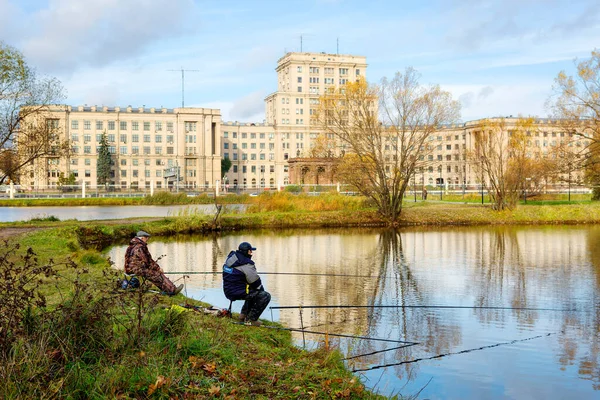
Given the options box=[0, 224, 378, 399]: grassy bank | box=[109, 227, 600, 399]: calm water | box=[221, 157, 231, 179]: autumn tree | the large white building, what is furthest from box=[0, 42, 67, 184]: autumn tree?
box=[221, 157, 231, 179]: autumn tree

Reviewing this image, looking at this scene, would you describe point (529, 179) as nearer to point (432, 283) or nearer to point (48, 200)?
point (432, 283)

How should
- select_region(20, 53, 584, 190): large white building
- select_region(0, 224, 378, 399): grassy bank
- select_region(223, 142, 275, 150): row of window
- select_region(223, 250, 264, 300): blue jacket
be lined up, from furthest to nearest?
1. select_region(223, 142, 275, 150): row of window
2. select_region(20, 53, 584, 190): large white building
3. select_region(223, 250, 264, 300): blue jacket
4. select_region(0, 224, 378, 399): grassy bank

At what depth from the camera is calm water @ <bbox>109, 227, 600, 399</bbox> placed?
8.30 meters

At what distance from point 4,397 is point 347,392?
318 cm

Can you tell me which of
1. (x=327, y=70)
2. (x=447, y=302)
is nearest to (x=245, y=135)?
(x=327, y=70)

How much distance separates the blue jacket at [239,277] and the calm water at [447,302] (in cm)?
108

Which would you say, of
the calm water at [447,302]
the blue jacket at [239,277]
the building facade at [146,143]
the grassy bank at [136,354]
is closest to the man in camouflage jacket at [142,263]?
the grassy bank at [136,354]

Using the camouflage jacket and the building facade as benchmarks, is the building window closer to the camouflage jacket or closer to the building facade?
the building facade

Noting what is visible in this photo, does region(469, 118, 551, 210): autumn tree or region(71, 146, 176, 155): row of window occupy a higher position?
region(71, 146, 176, 155): row of window

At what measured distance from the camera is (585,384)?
8.02 m

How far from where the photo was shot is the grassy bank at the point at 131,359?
577 centimetres

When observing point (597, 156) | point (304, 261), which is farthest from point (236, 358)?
point (597, 156)

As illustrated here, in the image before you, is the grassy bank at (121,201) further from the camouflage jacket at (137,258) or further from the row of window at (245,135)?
the row of window at (245,135)

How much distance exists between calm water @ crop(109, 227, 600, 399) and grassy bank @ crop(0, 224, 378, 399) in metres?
1.19
